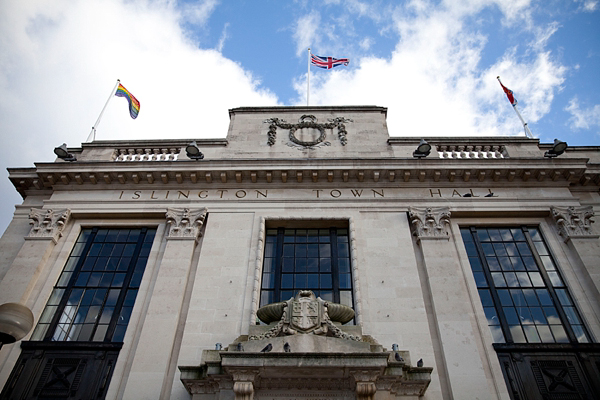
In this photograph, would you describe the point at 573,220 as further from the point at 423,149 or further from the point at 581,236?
the point at 423,149

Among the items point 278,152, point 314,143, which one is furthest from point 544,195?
point 278,152

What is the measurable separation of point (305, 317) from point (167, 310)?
4724mm

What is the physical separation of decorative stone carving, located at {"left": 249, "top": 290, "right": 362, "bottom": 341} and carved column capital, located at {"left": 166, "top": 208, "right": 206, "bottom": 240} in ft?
15.5

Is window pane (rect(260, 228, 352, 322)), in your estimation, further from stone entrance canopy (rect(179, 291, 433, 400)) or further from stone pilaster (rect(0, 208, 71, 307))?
stone pilaster (rect(0, 208, 71, 307))

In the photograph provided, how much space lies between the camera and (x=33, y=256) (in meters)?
15.5

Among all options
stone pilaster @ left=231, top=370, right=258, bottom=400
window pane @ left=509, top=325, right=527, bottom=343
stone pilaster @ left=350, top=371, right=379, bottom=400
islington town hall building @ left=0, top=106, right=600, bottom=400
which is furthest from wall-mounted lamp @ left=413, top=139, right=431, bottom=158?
stone pilaster @ left=231, top=370, right=258, bottom=400

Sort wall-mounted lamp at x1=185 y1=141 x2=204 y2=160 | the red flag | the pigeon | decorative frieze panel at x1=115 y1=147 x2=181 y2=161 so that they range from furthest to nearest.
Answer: the red flag
decorative frieze panel at x1=115 y1=147 x2=181 y2=161
wall-mounted lamp at x1=185 y1=141 x2=204 y2=160
the pigeon

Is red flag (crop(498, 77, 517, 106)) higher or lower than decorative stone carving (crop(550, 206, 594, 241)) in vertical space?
higher

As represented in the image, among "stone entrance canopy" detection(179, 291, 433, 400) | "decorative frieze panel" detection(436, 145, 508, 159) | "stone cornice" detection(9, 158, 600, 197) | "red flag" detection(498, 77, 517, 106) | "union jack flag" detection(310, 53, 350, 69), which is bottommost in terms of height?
"stone entrance canopy" detection(179, 291, 433, 400)

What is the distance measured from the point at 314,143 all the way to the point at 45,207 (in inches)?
440

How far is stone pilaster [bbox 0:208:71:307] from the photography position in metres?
14.5

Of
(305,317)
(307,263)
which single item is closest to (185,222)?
(307,263)

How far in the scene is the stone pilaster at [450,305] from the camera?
12.2m

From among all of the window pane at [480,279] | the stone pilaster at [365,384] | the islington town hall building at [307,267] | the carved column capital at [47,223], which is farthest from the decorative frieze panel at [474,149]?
the carved column capital at [47,223]
